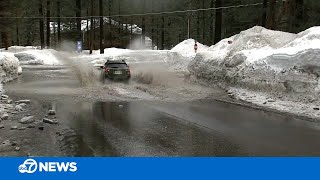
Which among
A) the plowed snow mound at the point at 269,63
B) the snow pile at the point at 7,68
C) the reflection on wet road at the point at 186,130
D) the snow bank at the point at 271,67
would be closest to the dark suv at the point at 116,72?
the plowed snow mound at the point at 269,63

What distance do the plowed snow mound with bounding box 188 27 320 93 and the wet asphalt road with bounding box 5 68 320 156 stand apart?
228 cm

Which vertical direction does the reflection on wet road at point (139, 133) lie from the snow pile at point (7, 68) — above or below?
below

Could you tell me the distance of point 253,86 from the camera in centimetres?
1784

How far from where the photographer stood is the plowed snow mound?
49.6ft

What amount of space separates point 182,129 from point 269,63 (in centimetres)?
775

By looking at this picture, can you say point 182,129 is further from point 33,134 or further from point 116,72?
point 116,72

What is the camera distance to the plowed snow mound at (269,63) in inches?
596

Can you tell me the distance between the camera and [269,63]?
17.3 metres

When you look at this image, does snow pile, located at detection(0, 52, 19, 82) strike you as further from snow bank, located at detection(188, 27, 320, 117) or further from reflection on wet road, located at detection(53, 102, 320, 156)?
snow bank, located at detection(188, 27, 320, 117)

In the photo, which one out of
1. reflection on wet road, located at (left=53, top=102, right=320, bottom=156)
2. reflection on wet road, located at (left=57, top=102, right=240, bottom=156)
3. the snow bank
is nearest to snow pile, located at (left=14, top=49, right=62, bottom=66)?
the snow bank

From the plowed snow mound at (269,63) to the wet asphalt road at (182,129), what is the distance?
2.28 meters

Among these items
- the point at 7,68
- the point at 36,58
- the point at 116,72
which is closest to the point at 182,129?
the point at 116,72

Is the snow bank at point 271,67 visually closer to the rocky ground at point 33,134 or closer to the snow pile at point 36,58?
the rocky ground at point 33,134

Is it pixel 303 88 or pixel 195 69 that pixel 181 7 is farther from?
pixel 303 88
